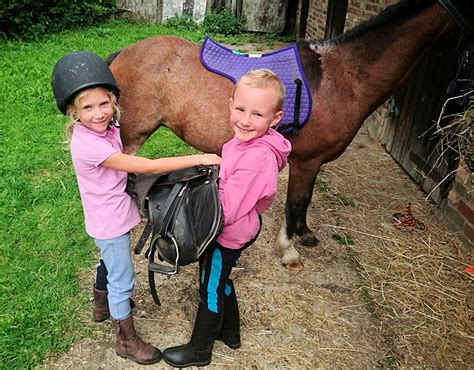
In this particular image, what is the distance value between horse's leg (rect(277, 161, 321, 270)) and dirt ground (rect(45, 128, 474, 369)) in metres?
A: 0.09

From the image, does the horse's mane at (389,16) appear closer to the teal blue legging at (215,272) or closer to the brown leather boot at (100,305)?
the teal blue legging at (215,272)

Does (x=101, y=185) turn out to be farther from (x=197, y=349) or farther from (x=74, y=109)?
(x=197, y=349)

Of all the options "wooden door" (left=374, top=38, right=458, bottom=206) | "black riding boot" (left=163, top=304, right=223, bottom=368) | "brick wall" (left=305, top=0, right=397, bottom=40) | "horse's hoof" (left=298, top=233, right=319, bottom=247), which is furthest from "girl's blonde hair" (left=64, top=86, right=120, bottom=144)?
"brick wall" (left=305, top=0, right=397, bottom=40)

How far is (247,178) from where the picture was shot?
1.68m

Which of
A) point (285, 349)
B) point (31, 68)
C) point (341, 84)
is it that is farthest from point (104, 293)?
point (31, 68)

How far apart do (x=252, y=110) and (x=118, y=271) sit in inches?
42.7

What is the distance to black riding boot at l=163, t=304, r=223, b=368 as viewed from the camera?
2137mm

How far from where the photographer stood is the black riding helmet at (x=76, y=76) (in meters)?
1.76

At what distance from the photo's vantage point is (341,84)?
9.08 feet

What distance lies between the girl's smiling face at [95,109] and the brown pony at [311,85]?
1.11m

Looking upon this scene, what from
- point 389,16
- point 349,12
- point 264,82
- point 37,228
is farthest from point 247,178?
point 349,12

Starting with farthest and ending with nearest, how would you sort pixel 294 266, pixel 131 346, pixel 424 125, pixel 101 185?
pixel 424 125
pixel 294 266
pixel 131 346
pixel 101 185

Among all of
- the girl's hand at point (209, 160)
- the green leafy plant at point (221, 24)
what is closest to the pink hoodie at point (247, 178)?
the girl's hand at point (209, 160)

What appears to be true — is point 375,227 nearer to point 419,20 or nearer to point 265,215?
point 265,215
